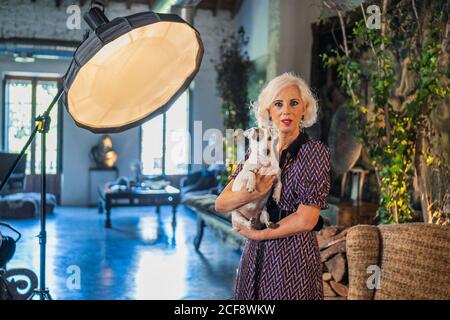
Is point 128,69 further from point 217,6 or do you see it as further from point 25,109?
point 25,109

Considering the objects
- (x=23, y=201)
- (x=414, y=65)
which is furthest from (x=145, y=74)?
(x=23, y=201)

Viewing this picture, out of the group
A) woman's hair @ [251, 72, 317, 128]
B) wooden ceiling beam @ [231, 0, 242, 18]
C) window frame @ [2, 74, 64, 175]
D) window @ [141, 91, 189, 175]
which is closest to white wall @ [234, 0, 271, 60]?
wooden ceiling beam @ [231, 0, 242, 18]

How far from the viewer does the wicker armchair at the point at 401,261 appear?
2.25 meters

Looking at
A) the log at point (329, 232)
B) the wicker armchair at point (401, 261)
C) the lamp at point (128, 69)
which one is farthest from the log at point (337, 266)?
the lamp at point (128, 69)

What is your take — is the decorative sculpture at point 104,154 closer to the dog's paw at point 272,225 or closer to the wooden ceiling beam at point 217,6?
the wooden ceiling beam at point 217,6

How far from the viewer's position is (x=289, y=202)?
160 cm

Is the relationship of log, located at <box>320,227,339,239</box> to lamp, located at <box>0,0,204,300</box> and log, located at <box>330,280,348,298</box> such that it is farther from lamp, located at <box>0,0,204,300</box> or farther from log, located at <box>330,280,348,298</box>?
lamp, located at <box>0,0,204,300</box>

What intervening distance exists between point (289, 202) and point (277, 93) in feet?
1.01

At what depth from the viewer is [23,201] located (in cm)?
845

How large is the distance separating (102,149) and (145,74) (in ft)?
28.8

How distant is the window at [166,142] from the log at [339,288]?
24.1ft

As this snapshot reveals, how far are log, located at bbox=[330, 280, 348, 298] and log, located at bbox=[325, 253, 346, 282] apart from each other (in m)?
0.04

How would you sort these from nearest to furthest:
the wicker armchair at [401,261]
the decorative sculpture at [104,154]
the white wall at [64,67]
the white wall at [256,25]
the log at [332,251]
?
the wicker armchair at [401,261], the log at [332,251], the white wall at [256,25], the white wall at [64,67], the decorative sculpture at [104,154]

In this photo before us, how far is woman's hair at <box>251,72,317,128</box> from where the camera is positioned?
1611mm
